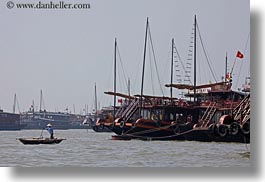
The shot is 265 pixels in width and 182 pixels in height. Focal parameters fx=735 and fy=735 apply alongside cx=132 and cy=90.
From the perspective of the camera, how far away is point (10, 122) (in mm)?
7203

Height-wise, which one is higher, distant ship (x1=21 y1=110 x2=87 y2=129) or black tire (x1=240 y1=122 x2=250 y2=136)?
distant ship (x1=21 y1=110 x2=87 y2=129)

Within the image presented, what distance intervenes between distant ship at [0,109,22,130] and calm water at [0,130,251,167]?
0.26 feet

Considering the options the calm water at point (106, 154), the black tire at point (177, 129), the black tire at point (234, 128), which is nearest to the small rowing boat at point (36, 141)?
the calm water at point (106, 154)

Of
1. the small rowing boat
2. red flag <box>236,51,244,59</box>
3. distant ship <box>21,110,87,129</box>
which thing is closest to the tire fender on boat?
red flag <box>236,51,244,59</box>

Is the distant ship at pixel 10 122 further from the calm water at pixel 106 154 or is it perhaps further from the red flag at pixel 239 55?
the red flag at pixel 239 55

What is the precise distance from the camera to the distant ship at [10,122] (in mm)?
7101

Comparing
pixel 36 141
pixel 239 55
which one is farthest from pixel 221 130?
pixel 36 141

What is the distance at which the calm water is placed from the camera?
6711mm

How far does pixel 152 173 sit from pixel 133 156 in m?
0.39

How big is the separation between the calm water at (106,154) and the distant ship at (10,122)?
81 mm

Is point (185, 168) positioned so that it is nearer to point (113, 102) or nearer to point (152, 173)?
point (152, 173)

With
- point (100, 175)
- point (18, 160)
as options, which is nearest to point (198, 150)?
point (100, 175)

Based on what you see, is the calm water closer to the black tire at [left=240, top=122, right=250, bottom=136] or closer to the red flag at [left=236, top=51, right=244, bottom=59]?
the black tire at [left=240, top=122, right=250, bottom=136]

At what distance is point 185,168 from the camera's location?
664 cm
